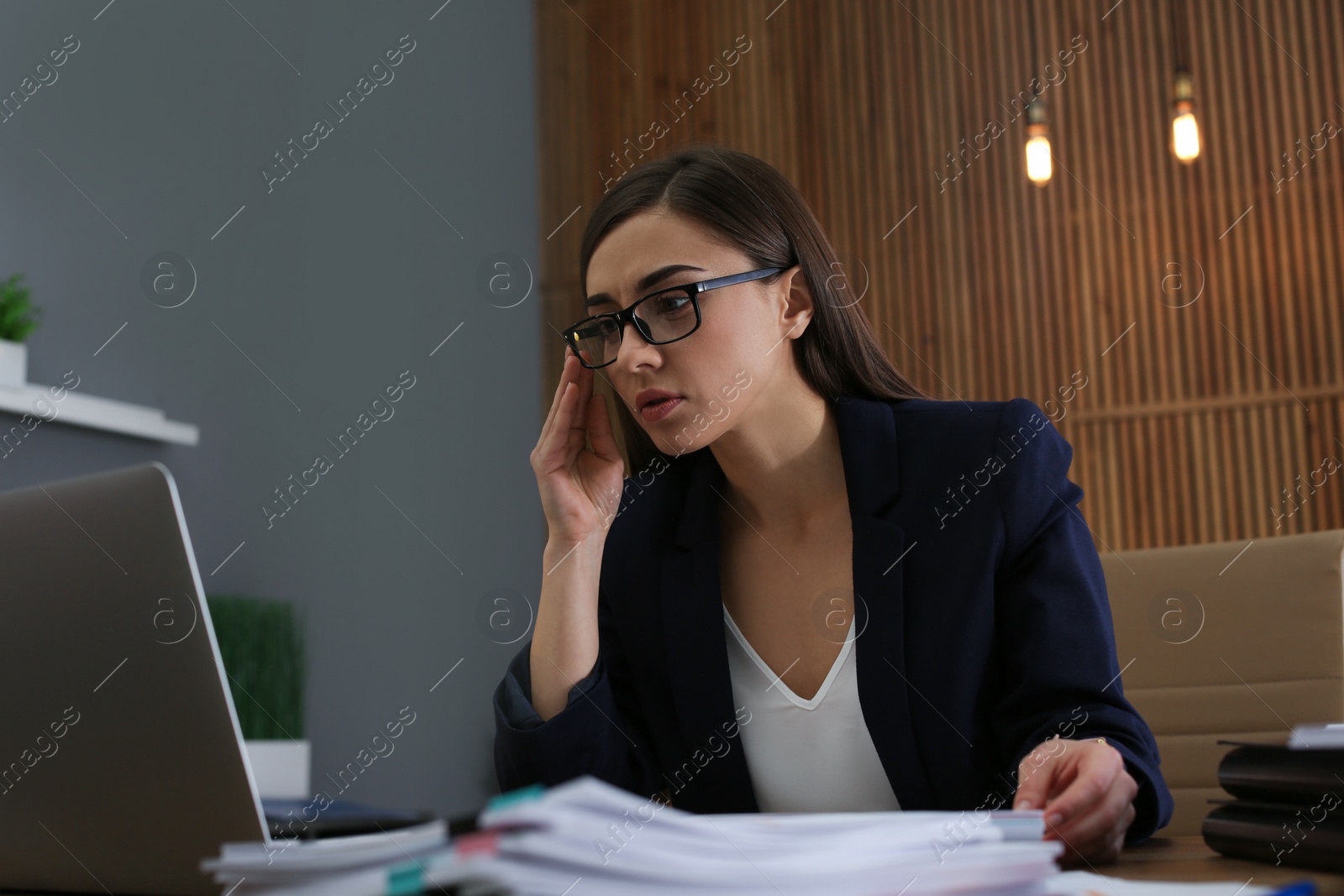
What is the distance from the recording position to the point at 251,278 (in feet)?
11.5

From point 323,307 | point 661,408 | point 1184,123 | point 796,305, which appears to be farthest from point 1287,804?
point 1184,123

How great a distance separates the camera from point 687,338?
1478mm

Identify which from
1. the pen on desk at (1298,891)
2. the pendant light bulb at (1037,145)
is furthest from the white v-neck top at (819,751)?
the pendant light bulb at (1037,145)

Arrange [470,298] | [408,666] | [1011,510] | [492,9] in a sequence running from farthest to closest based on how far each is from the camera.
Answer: [492,9], [470,298], [408,666], [1011,510]

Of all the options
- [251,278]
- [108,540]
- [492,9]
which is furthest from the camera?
[492,9]

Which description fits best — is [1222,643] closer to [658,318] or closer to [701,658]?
[701,658]

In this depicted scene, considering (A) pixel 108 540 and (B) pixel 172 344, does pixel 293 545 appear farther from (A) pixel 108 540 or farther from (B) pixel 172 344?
(A) pixel 108 540

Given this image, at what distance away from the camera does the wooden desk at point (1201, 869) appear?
2.10 feet

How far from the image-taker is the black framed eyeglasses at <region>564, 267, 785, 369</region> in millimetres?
1467

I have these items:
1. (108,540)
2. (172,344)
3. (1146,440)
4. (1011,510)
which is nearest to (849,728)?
(1011,510)

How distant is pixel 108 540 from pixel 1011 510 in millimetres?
949

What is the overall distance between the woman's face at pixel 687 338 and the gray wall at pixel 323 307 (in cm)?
183

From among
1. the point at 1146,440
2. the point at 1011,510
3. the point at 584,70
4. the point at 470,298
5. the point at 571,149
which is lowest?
the point at 1011,510

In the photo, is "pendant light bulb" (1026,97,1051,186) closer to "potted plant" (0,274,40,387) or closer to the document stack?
"potted plant" (0,274,40,387)
